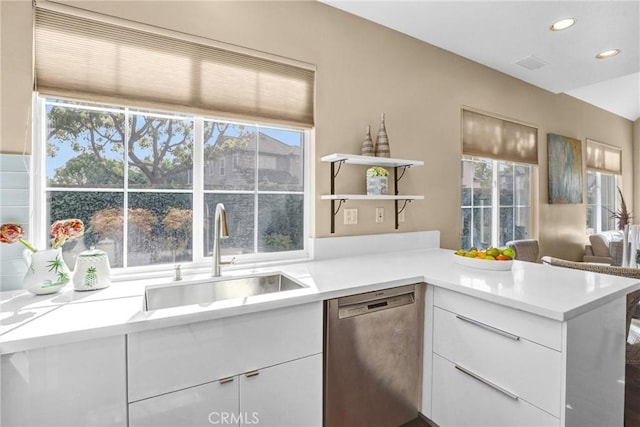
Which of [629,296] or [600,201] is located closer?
[629,296]

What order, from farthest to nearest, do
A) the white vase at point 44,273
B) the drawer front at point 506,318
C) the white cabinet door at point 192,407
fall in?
1. the white vase at point 44,273
2. the drawer front at point 506,318
3. the white cabinet door at point 192,407

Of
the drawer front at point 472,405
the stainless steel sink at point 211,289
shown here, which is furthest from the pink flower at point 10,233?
the drawer front at point 472,405

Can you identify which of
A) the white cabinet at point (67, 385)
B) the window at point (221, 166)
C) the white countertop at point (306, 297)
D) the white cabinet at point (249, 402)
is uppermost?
the window at point (221, 166)

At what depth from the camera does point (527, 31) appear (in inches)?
92.5

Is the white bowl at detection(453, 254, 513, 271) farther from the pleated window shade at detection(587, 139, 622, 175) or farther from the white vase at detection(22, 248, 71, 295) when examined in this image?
the pleated window shade at detection(587, 139, 622, 175)

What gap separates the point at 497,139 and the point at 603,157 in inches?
106

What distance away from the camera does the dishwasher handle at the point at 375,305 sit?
1366 mm

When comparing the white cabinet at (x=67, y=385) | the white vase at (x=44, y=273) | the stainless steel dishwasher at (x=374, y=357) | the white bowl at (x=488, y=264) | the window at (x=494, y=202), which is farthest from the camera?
the window at (x=494, y=202)

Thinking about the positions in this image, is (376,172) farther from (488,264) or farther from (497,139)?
(497,139)

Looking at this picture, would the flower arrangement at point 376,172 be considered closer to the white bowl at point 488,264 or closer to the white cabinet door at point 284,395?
the white bowl at point 488,264

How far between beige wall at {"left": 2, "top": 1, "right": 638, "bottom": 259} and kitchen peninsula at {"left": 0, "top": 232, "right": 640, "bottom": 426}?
2.55ft

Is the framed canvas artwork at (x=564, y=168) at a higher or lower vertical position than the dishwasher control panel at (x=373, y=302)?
higher

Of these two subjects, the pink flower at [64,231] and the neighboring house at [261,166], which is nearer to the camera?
the pink flower at [64,231]

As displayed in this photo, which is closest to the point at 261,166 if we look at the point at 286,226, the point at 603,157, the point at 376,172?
the point at 286,226
